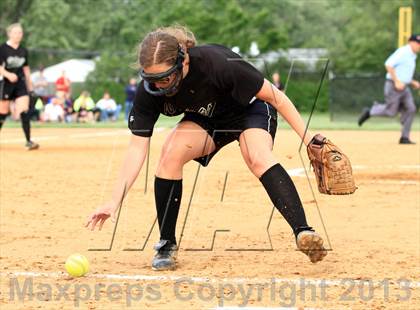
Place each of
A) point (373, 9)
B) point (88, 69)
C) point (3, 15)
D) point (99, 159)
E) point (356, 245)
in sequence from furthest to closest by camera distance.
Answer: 1. point (373, 9)
2. point (3, 15)
3. point (88, 69)
4. point (99, 159)
5. point (356, 245)

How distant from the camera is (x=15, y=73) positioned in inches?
578

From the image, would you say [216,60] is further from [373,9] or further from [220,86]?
[373,9]

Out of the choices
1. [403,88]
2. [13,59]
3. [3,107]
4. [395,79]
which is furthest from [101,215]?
[403,88]

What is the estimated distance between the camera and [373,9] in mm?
63000

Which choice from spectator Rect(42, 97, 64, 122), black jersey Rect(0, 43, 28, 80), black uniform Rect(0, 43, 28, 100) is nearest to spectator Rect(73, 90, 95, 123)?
spectator Rect(42, 97, 64, 122)

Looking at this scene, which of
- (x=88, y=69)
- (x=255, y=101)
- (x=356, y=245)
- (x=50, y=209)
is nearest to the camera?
(x=255, y=101)

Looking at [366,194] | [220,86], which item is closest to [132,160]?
[220,86]

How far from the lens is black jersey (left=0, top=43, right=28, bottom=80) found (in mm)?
14531

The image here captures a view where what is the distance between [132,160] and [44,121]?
24425 mm

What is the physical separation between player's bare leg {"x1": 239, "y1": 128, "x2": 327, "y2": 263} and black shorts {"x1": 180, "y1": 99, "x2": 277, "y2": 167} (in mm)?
74

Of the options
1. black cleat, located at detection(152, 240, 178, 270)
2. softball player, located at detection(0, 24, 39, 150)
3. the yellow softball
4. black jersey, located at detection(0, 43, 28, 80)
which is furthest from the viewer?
black jersey, located at detection(0, 43, 28, 80)

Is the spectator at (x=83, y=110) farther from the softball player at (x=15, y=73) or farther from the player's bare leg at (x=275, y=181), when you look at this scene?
the player's bare leg at (x=275, y=181)

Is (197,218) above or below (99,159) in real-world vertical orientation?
above

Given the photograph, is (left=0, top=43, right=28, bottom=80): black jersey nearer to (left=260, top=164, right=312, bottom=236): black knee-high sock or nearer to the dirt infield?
the dirt infield
